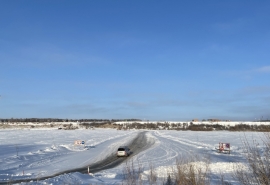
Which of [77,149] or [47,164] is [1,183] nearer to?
[47,164]

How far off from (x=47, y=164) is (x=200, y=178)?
2039 cm

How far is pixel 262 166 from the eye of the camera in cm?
885

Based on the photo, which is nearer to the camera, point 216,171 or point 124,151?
point 216,171

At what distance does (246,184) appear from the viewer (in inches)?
366

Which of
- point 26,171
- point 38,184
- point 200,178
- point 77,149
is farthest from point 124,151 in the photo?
point 200,178

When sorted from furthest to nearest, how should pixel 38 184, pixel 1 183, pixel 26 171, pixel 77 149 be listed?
pixel 77 149 → pixel 26 171 → pixel 1 183 → pixel 38 184

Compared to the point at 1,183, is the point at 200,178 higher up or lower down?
higher up

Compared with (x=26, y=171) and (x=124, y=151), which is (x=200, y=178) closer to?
(x=26, y=171)

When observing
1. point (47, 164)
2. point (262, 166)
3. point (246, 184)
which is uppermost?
point (262, 166)

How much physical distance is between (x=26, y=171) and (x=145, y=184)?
12.0m

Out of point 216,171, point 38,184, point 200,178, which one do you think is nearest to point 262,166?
point 200,178

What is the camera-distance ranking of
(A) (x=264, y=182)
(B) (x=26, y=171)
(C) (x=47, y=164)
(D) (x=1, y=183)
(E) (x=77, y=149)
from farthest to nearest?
1. (E) (x=77, y=149)
2. (C) (x=47, y=164)
3. (B) (x=26, y=171)
4. (D) (x=1, y=183)
5. (A) (x=264, y=182)

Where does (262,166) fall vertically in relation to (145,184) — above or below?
above

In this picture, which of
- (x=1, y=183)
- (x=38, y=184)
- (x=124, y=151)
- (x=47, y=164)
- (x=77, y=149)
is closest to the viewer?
(x=38, y=184)
